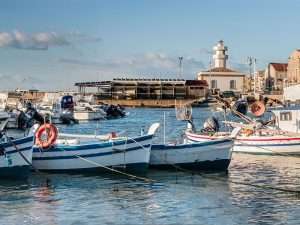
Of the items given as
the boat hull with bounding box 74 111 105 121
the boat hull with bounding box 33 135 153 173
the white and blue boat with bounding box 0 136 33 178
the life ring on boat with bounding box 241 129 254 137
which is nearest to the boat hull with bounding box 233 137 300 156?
the life ring on boat with bounding box 241 129 254 137

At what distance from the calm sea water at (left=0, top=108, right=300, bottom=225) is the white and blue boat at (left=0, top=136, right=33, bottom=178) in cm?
71

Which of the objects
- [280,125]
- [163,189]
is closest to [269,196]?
[163,189]

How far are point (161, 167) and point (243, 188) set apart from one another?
21.9 ft

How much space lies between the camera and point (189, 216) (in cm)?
2280

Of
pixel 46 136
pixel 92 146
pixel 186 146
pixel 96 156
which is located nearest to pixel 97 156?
pixel 96 156

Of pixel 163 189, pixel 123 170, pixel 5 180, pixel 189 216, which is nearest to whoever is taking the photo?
pixel 189 216

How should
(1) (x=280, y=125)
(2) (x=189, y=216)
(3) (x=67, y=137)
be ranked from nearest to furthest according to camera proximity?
(2) (x=189, y=216) < (3) (x=67, y=137) < (1) (x=280, y=125)

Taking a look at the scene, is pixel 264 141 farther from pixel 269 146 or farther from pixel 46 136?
pixel 46 136

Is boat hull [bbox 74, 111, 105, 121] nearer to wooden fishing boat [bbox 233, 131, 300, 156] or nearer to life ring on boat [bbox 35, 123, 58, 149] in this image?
wooden fishing boat [bbox 233, 131, 300, 156]

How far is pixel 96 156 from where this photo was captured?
32.6 metres

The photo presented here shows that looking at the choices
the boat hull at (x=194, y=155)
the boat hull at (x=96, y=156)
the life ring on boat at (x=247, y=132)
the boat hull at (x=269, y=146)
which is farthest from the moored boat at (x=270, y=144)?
the boat hull at (x=96, y=156)

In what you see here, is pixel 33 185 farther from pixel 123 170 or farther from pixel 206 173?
pixel 206 173

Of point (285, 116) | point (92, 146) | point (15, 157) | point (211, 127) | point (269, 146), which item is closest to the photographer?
point (15, 157)

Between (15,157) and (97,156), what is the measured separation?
391 centimetres
